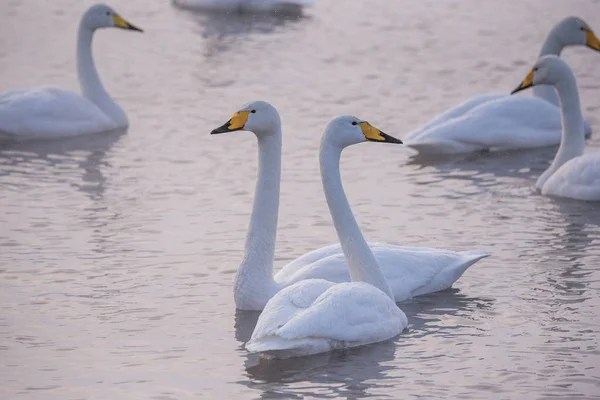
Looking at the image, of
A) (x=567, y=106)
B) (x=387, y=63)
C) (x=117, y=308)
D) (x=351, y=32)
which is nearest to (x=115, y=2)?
(x=351, y=32)

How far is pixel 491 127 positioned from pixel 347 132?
5916mm

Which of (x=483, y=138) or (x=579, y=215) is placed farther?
(x=483, y=138)

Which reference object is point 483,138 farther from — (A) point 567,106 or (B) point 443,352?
(B) point 443,352

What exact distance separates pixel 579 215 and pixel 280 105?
563 cm

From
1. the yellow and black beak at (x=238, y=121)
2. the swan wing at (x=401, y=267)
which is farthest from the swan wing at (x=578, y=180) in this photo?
the yellow and black beak at (x=238, y=121)

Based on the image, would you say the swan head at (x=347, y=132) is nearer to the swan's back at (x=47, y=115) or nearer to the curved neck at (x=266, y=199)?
the curved neck at (x=266, y=199)

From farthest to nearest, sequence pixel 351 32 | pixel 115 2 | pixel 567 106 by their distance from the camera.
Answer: pixel 115 2 < pixel 351 32 < pixel 567 106

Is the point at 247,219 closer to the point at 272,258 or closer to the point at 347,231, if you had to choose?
the point at 272,258

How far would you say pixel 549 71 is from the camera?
1345 centimetres

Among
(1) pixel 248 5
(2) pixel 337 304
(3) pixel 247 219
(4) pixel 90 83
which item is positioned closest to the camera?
(2) pixel 337 304

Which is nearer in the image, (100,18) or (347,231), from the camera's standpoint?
(347,231)

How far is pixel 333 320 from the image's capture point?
815cm

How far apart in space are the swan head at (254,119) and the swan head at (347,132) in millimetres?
448

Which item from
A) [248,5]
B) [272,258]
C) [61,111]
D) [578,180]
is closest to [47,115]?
[61,111]
